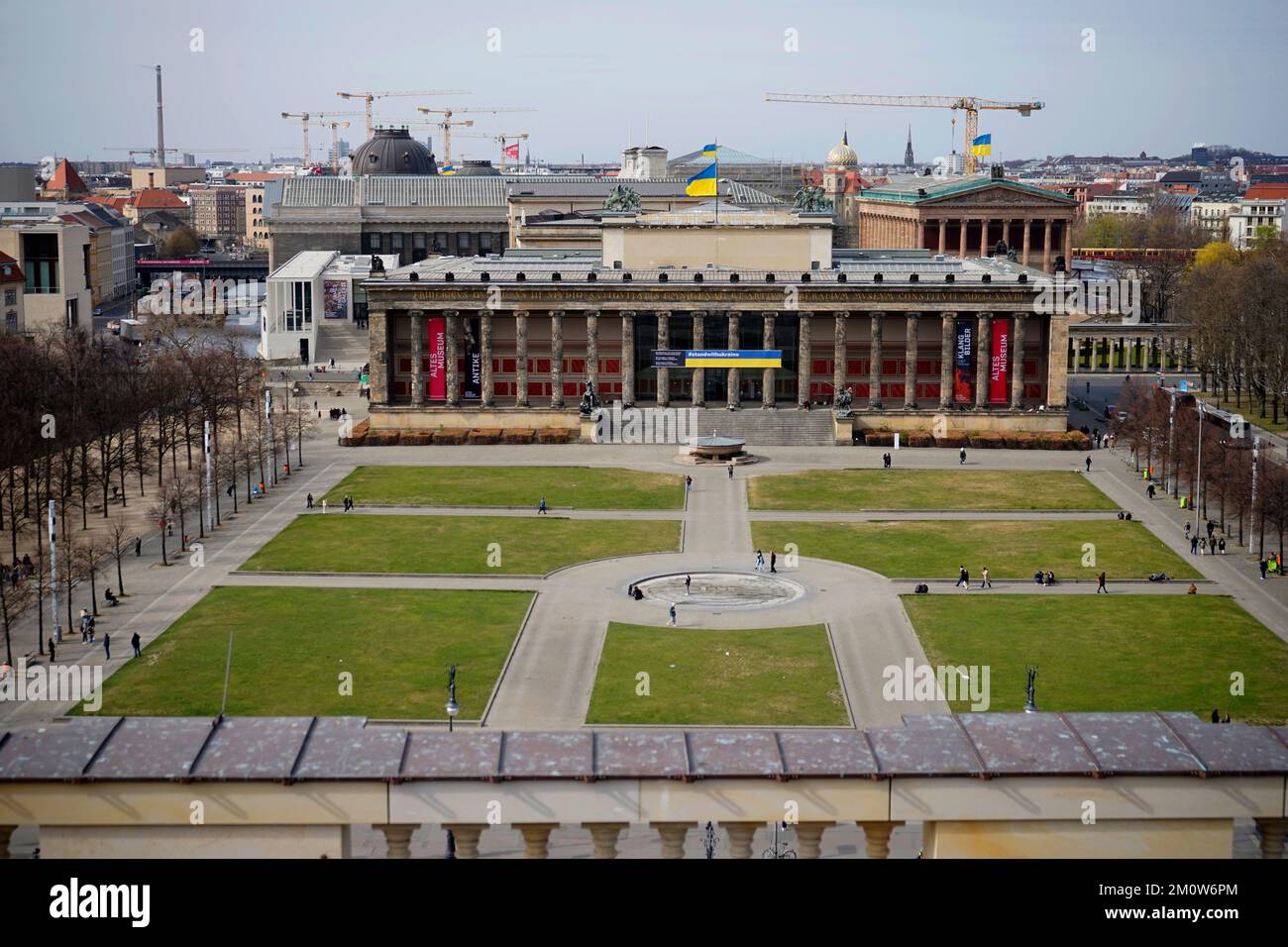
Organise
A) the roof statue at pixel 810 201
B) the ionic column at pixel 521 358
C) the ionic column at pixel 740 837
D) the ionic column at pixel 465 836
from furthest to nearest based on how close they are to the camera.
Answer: the roof statue at pixel 810 201
the ionic column at pixel 521 358
the ionic column at pixel 465 836
the ionic column at pixel 740 837

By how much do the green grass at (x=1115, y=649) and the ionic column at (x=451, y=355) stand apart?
68.2 m

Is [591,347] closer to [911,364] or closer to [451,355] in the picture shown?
[451,355]

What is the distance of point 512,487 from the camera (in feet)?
386

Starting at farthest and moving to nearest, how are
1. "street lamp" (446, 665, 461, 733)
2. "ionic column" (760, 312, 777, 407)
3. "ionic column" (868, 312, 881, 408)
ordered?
1. "ionic column" (760, 312, 777, 407)
2. "ionic column" (868, 312, 881, 408)
3. "street lamp" (446, 665, 461, 733)

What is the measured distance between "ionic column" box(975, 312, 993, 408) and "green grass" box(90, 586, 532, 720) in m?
68.5

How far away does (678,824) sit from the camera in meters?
30.6

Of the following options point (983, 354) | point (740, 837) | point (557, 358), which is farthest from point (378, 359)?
point (740, 837)

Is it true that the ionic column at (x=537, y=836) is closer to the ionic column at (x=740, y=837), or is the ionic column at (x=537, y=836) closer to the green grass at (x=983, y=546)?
the ionic column at (x=740, y=837)

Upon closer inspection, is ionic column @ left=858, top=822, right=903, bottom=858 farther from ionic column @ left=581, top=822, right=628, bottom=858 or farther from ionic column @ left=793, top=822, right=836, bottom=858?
ionic column @ left=581, top=822, right=628, bottom=858

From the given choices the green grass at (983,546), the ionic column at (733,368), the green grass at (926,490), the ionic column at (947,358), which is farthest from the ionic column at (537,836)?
the ionic column at (947,358)

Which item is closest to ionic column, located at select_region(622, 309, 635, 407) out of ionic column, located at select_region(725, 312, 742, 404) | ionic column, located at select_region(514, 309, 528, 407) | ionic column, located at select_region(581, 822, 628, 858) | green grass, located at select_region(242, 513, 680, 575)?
ionic column, located at select_region(725, 312, 742, 404)

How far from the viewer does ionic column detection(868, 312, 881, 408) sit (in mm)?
143000

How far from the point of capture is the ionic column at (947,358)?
5625 inches
